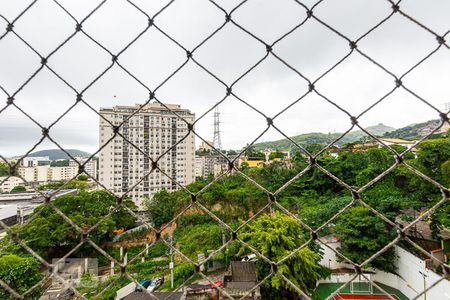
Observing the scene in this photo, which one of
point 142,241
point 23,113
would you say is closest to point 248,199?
point 142,241

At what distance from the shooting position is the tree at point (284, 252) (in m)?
4.84

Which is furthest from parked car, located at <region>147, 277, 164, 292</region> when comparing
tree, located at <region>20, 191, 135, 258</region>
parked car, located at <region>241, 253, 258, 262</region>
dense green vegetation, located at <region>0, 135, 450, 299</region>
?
parked car, located at <region>241, 253, 258, 262</region>

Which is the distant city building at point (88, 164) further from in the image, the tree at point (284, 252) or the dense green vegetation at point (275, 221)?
the tree at point (284, 252)

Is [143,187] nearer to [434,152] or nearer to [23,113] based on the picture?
[434,152]

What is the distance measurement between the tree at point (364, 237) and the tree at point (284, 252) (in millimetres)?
1502

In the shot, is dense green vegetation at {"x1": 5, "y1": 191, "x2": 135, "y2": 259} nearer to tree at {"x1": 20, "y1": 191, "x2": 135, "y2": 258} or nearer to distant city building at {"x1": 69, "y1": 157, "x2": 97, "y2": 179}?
tree at {"x1": 20, "y1": 191, "x2": 135, "y2": 258}

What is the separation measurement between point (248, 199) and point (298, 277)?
7633 mm

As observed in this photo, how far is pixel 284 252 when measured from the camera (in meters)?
4.96

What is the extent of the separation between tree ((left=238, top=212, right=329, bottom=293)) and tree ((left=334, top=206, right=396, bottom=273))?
4.93ft

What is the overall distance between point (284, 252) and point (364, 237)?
8.43ft

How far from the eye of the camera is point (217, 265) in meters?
8.48

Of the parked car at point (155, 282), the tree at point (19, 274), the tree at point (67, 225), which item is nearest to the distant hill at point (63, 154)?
the tree at point (67, 225)

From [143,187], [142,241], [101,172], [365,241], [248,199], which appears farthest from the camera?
[143,187]

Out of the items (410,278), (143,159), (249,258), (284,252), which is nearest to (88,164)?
(143,159)
